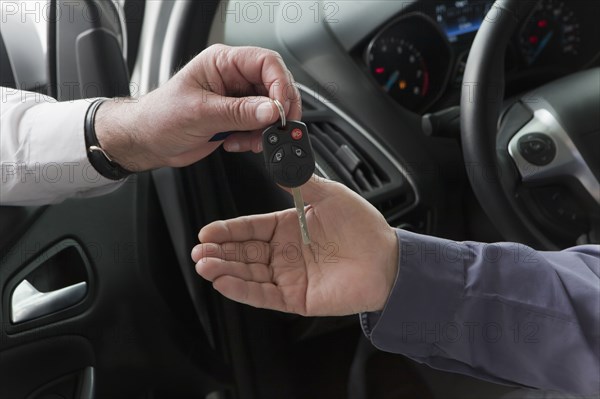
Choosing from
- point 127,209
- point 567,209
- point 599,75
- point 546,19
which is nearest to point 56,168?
point 127,209

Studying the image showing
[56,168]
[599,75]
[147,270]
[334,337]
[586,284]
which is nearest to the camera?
[586,284]

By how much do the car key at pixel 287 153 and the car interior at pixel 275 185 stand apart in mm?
338

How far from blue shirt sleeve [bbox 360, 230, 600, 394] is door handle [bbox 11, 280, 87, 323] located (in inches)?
17.3

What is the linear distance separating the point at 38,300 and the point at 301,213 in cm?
42

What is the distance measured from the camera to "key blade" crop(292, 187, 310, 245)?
757mm

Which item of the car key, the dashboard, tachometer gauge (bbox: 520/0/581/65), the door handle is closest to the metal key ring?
the car key

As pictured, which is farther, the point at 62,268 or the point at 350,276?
the point at 62,268

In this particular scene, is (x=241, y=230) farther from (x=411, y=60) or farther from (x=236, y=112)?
(x=411, y=60)

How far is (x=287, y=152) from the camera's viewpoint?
0.71m

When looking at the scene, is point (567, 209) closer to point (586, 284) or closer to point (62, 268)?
point (586, 284)

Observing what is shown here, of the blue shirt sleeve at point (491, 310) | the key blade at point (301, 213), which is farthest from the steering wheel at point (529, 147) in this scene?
the key blade at point (301, 213)

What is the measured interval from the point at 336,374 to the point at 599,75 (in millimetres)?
725

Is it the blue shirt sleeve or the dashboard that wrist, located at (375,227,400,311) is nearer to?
the blue shirt sleeve

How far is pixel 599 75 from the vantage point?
3.79ft
